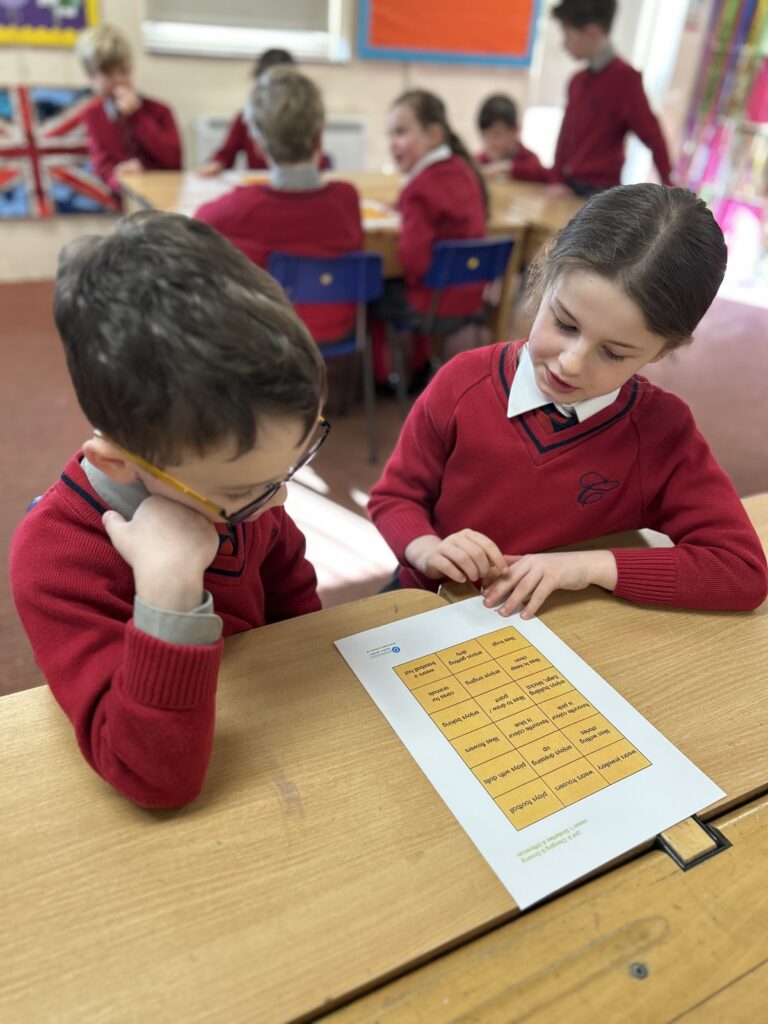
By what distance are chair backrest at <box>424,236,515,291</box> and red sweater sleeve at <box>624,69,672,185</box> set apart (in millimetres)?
1351

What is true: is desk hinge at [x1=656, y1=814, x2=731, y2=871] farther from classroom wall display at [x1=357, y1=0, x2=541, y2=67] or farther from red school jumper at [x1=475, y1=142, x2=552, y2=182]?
classroom wall display at [x1=357, y1=0, x2=541, y2=67]

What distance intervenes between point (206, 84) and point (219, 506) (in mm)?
4434

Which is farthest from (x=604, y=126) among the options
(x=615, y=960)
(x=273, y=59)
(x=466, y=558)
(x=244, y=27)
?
(x=615, y=960)

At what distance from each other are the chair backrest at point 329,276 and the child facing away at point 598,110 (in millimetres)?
1636

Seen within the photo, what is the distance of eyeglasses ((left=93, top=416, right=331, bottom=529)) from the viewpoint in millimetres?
574

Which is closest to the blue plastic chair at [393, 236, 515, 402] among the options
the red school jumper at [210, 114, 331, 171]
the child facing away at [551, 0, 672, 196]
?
the child facing away at [551, 0, 672, 196]

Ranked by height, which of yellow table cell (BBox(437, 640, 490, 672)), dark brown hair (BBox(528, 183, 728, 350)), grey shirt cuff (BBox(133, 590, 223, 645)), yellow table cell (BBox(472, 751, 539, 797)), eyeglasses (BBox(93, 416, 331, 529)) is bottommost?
yellow table cell (BBox(437, 640, 490, 672))

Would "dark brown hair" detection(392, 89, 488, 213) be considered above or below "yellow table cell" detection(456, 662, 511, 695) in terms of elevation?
above

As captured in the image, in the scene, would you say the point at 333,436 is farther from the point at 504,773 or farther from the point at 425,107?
the point at 504,773

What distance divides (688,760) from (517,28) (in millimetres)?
5203

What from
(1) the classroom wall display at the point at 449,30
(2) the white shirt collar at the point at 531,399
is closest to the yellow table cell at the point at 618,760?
(2) the white shirt collar at the point at 531,399

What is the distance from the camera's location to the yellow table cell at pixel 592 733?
2.36 feet

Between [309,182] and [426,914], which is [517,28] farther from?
[426,914]

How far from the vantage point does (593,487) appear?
108 centimetres
